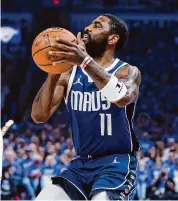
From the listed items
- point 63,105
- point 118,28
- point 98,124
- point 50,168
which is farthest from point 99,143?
point 63,105

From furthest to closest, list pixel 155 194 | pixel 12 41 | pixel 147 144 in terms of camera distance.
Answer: pixel 12 41 < pixel 147 144 < pixel 155 194

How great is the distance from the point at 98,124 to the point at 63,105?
11386mm

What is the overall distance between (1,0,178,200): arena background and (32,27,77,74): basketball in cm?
603

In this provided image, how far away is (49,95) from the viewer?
4.20 m

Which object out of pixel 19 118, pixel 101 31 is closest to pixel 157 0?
pixel 19 118

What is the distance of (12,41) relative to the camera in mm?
17797

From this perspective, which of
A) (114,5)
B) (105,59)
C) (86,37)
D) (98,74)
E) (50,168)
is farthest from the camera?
(114,5)

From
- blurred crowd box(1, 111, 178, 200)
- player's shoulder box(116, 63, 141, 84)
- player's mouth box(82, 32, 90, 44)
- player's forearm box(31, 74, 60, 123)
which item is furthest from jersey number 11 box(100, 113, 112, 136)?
blurred crowd box(1, 111, 178, 200)

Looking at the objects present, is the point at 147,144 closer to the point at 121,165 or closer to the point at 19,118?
the point at 19,118

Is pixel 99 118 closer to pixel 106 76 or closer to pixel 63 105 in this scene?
pixel 106 76

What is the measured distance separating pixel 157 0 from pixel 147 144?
26.5 feet

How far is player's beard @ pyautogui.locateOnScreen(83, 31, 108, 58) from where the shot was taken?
4160 mm

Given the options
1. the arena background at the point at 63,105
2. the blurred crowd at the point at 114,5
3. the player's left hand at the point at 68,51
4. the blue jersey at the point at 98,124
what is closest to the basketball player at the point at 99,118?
the blue jersey at the point at 98,124

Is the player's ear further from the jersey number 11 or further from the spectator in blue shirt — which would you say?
the spectator in blue shirt
